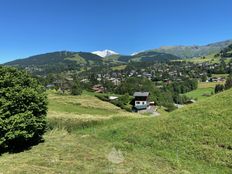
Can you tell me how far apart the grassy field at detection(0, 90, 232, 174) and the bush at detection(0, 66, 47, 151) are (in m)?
1.70

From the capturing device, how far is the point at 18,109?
957 inches

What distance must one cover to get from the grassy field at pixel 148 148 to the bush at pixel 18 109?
5.58 feet

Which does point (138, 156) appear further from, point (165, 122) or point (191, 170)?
point (165, 122)

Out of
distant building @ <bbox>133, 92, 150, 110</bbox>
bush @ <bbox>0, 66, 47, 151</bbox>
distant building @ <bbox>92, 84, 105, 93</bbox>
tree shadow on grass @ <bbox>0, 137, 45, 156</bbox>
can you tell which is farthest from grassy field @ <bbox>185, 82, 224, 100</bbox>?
bush @ <bbox>0, 66, 47, 151</bbox>

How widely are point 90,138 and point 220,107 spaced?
13.9 meters

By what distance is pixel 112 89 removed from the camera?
149 metres

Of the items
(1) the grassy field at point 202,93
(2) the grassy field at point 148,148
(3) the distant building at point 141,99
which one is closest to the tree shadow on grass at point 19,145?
(2) the grassy field at point 148,148

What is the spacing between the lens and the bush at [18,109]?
76.7 ft

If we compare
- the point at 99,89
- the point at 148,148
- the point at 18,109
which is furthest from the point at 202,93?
the point at 18,109

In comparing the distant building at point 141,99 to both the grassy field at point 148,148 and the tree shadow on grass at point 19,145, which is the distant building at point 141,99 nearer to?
the grassy field at point 148,148

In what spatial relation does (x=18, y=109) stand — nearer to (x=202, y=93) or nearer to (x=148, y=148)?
(x=148, y=148)

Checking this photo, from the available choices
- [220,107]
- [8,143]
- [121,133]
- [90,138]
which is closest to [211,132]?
[220,107]

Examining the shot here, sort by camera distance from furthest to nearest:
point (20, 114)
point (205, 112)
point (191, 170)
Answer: point (205, 112)
point (20, 114)
point (191, 170)

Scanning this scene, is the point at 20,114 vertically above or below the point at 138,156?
above
